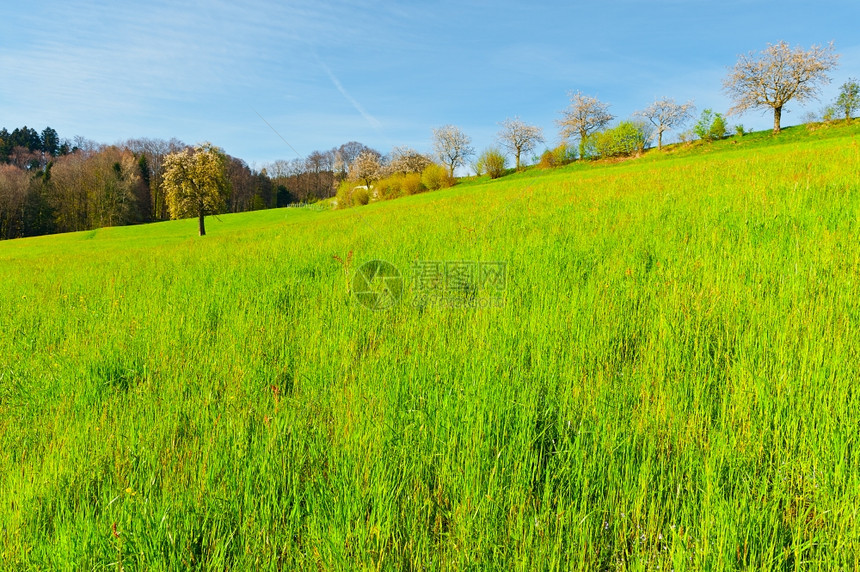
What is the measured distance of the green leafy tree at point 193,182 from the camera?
34719 millimetres

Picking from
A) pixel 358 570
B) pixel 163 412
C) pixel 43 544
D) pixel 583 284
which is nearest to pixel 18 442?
pixel 163 412

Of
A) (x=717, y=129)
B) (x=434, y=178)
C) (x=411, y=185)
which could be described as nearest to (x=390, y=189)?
(x=411, y=185)

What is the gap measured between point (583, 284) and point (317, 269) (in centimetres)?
400

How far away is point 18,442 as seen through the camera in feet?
7.77

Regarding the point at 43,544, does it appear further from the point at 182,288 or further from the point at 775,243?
the point at 775,243

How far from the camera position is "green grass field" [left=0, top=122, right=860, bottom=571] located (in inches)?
57.2

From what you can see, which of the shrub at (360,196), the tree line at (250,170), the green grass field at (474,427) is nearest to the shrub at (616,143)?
the tree line at (250,170)
